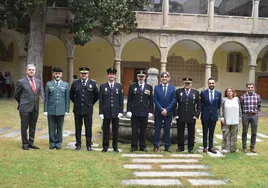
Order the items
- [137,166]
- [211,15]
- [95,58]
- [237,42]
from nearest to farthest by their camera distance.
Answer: [137,166] → [211,15] → [237,42] → [95,58]

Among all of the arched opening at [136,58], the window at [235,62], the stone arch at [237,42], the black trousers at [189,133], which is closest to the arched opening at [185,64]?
the arched opening at [136,58]

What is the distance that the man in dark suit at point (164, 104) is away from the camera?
746 cm

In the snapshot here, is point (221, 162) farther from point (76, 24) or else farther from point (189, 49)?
point (189, 49)

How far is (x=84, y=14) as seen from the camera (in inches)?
626

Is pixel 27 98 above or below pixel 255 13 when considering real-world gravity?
below

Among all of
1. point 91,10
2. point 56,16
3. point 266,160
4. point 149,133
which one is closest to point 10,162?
point 149,133

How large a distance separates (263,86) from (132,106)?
64.8ft

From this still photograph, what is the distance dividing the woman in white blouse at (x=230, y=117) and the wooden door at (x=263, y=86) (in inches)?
721

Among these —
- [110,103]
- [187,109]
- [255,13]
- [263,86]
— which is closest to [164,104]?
[187,109]

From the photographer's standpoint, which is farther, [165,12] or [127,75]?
[127,75]

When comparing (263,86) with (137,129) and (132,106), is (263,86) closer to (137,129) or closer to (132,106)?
(137,129)

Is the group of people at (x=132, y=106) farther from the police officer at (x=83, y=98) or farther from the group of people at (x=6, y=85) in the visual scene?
the group of people at (x=6, y=85)

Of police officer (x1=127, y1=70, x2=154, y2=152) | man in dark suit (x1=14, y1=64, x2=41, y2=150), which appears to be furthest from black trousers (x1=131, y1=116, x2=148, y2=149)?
man in dark suit (x1=14, y1=64, x2=41, y2=150)

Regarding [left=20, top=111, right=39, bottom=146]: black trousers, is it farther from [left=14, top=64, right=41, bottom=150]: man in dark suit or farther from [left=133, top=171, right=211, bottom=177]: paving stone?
[left=133, top=171, right=211, bottom=177]: paving stone
